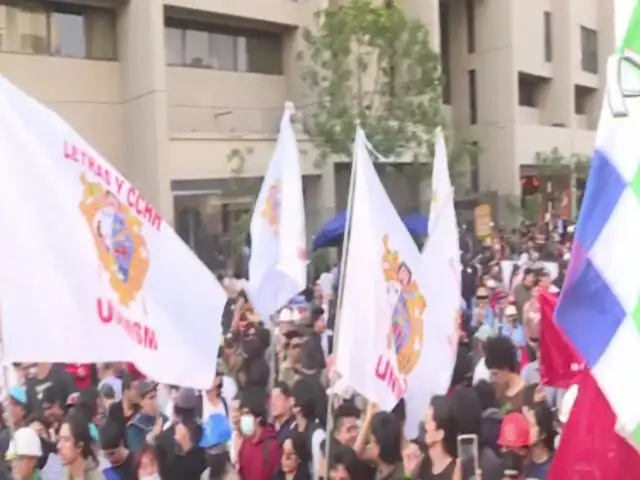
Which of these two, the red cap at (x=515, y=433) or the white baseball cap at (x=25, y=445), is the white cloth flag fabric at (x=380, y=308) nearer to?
the red cap at (x=515, y=433)

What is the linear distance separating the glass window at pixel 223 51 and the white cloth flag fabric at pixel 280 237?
40.6ft

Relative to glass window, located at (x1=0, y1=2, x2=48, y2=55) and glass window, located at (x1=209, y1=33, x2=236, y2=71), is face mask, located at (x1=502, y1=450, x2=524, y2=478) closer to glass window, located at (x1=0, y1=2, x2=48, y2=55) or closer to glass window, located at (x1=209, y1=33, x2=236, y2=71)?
glass window, located at (x1=0, y1=2, x2=48, y2=55)

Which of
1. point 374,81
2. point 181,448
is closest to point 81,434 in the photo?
point 181,448

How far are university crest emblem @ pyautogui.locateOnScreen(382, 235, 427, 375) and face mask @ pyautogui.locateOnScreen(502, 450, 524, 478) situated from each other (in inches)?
47.3

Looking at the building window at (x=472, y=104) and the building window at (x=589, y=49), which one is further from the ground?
the building window at (x=589, y=49)

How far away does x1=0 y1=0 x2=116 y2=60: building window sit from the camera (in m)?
16.9

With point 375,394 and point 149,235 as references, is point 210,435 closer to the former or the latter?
point 375,394

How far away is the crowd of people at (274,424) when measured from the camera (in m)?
4.15

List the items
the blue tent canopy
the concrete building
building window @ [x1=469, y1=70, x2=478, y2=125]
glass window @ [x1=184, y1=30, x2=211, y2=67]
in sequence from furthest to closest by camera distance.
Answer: building window @ [x1=469, y1=70, x2=478, y2=125]
glass window @ [x1=184, y1=30, x2=211, y2=67]
the concrete building
the blue tent canopy

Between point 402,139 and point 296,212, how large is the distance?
11.7 meters

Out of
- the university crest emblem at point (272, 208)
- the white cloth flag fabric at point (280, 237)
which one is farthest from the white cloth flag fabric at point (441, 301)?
the university crest emblem at point (272, 208)

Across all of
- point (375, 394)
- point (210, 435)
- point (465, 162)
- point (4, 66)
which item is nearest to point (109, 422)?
point (210, 435)

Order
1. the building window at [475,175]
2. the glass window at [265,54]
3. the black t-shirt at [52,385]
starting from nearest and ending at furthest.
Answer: the black t-shirt at [52,385] → the glass window at [265,54] → the building window at [475,175]

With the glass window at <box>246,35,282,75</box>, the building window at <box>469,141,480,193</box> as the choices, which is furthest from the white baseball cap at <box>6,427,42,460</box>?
the building window at <box>469,141,480,193</box>
